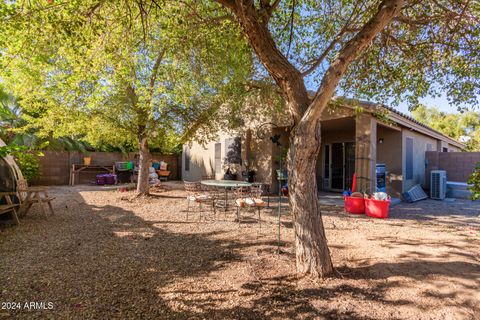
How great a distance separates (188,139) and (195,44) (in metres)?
A: 4.45

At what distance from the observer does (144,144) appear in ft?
31.2

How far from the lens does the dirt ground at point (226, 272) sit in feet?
8.70

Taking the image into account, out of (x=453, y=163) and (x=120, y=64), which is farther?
(x=453, y=163)

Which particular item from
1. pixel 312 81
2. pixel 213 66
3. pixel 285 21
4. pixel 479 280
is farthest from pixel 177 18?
pixel 479 280

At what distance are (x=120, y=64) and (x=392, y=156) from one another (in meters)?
9.59

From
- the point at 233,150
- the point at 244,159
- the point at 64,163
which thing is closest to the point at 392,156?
the point at 244,159

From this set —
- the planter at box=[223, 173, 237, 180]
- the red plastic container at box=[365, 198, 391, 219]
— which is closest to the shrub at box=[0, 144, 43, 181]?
the planter at box=[223, 173, 237, 180]

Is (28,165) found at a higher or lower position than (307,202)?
higher

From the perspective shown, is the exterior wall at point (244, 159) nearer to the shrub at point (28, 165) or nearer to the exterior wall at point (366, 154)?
the exterior wall at point (366, 154)

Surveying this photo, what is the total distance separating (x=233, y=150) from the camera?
1209 cm

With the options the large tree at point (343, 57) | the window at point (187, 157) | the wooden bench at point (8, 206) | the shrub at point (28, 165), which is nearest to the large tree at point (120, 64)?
the large tree at point (343, 57)

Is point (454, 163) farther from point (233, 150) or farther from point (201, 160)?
point (201, 160)

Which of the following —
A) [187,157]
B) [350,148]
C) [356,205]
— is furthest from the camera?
[187,157]

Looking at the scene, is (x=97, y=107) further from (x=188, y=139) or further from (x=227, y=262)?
(x=227, y=262)
